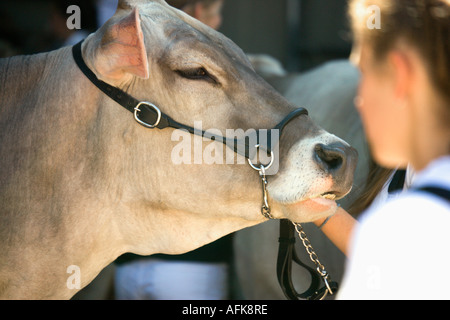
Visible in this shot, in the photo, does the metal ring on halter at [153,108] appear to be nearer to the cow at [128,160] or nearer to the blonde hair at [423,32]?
the cow at [128,160]

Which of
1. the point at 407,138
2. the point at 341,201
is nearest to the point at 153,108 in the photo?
the point at 407,138

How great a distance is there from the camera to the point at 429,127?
1.14 m

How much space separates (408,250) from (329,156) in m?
1.00

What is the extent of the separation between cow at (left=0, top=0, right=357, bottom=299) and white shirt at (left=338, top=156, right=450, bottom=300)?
3.22 feet

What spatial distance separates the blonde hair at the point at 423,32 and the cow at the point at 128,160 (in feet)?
2.85

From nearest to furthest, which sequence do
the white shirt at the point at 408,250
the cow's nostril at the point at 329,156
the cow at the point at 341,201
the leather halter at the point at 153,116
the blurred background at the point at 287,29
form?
the white shirt at the point at 408,250
the cow's nostril at the point at 329,156
the leather halter at the point at 153,116
the cow at the point at 341,201
the blurred background at the point at 287,29

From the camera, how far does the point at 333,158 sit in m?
1.97

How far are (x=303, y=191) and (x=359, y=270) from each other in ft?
3.07

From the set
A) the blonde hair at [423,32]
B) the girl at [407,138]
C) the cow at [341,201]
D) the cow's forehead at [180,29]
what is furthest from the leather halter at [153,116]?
the blonde hair at [423,32]

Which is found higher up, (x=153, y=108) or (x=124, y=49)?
(x=124, y=49)

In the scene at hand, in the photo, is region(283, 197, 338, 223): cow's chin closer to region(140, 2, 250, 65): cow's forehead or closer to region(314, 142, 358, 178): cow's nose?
region(314, 142, 358, 178): cow's nose

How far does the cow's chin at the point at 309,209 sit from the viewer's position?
2029 millimetres

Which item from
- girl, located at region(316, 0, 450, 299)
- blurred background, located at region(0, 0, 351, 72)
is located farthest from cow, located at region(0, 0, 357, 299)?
blurred background, located at region(0, 0, 351, 72)

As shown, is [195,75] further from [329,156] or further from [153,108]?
[329,156]
